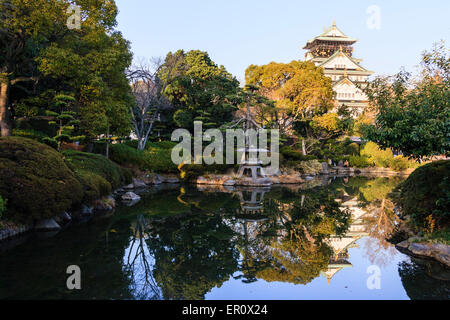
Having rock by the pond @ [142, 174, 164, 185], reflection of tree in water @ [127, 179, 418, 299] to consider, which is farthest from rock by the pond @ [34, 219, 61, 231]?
rock by the pond @ [142, 174, 164, 185]

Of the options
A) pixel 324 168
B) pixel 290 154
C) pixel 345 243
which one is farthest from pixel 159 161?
pixel 324 168

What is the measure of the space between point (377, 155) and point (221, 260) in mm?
29340

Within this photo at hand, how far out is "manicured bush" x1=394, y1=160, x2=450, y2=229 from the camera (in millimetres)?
6689

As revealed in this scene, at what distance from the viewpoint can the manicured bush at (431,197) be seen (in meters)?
6.69

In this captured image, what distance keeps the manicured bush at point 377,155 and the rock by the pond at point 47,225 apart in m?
29.3

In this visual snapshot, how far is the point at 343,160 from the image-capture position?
1222 inches

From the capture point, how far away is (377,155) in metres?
31.2

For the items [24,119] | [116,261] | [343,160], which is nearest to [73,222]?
[116,261]

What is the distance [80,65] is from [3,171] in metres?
6.73

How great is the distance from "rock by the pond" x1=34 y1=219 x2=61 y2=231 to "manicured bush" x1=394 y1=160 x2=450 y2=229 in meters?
8.32

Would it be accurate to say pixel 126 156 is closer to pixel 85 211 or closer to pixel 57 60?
pixel 57 60

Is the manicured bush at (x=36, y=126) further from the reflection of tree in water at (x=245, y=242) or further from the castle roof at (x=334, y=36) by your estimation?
the castle roof at (x=334, y=36)

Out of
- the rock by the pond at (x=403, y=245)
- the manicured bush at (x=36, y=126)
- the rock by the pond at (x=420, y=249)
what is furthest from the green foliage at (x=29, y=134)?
the rock by the pond at (x=420, y=249)
